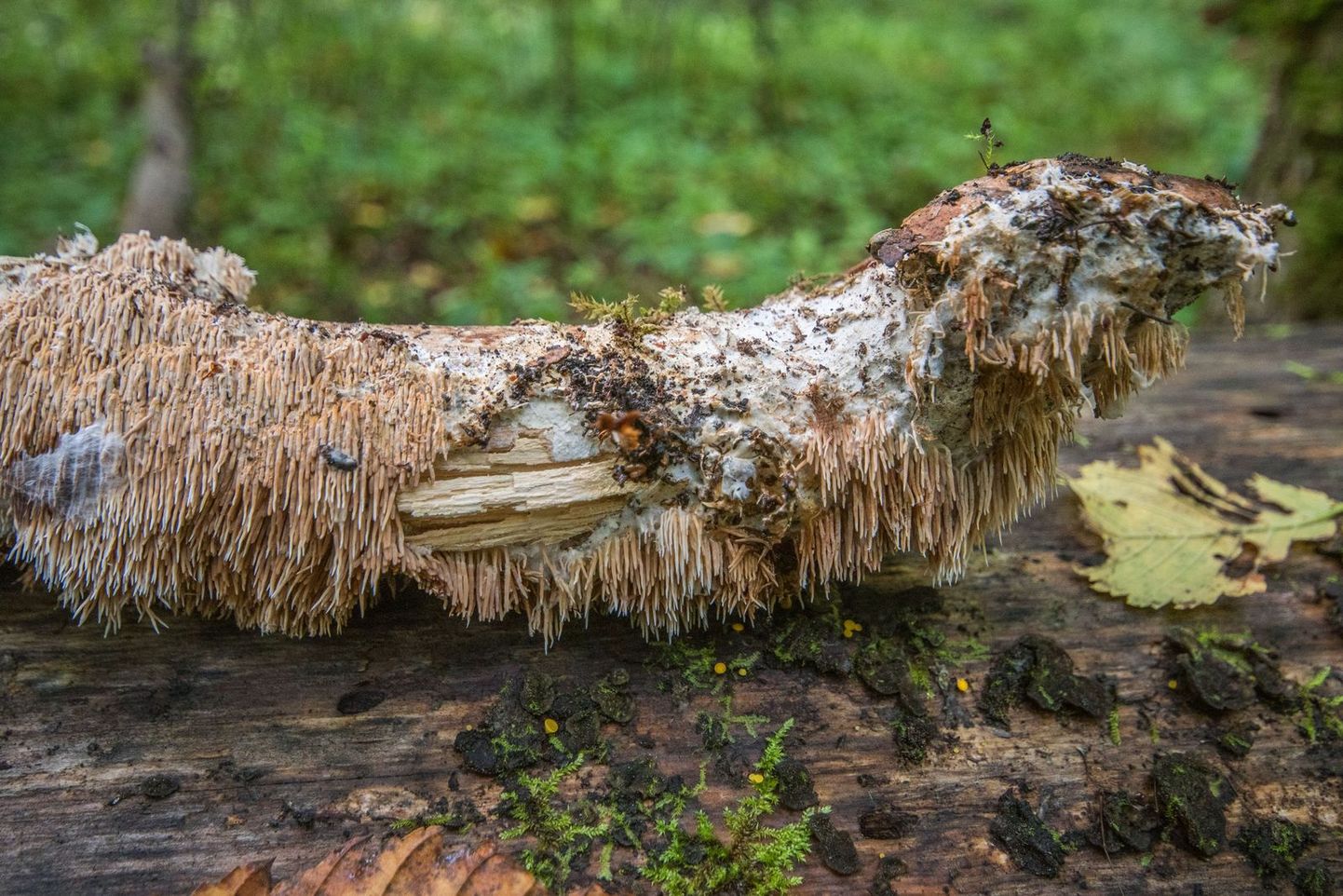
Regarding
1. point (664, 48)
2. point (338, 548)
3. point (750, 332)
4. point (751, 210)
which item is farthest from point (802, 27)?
point (338, 548)

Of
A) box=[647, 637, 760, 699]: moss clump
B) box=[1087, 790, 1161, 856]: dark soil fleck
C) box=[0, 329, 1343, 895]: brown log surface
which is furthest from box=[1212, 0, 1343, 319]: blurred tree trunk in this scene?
box=[647, 637, 760, 699]: moss clump

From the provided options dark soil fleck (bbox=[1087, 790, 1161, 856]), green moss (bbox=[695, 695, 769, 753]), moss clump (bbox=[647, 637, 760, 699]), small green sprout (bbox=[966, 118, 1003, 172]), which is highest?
small green sprout (bbox=[966, 118, 1003, 172])

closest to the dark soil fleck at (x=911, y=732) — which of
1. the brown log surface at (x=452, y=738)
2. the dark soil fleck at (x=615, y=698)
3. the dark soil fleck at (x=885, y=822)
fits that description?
the brown log surface at (x=452, y=738)

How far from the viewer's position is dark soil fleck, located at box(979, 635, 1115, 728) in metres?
2.74

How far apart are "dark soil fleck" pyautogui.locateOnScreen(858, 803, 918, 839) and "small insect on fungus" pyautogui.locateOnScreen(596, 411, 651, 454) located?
125 cm

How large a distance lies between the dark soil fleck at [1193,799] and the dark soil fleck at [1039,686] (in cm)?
24

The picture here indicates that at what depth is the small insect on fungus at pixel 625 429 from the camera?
2.52 meters

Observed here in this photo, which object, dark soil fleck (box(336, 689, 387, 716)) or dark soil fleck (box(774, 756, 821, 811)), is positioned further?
dark soil fleck (box(336, 689, 387, 716))

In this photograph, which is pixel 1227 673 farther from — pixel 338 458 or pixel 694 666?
pixel 338 458

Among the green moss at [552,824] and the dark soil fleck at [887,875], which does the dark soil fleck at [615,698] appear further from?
the dark soil fleck at [887,875]

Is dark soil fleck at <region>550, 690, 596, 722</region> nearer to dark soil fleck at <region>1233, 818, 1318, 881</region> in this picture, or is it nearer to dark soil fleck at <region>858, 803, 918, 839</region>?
dark soil fleck at <region>858, 803, 918, 839</region>

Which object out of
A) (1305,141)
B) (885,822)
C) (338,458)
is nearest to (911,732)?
(885,822)

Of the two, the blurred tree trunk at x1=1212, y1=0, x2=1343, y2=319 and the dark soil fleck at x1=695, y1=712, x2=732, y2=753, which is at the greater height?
the blurred tree trunk at x1=1212, y1=0, x2=1343, y2=319

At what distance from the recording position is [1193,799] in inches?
98.8
